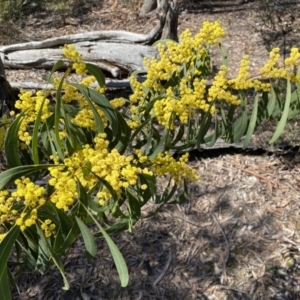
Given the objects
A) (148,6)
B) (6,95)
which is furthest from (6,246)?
(148,6)

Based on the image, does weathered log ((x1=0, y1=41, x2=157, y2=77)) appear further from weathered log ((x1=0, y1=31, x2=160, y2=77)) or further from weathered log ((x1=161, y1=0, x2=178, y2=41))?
weathered log ((x1=161, y1=0, x2=178, y2=41))

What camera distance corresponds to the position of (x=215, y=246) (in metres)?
2.29

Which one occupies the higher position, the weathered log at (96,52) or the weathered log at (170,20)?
the weathered log at (170,20)

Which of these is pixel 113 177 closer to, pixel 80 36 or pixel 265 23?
pixel 80 36

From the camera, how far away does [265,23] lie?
4.07 m

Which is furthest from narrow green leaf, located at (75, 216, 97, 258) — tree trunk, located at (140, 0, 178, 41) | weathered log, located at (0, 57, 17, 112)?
tree trunk, located at (140, 0, 178, 41)

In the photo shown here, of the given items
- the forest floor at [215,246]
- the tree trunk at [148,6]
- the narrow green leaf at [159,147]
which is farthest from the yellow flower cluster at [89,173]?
the tree trunk at [148,6]

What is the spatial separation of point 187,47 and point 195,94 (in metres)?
0.19

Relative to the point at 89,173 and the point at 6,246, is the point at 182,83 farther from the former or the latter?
the point at 6,246

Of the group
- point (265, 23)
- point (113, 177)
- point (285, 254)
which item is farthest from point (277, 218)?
point (265, 23)

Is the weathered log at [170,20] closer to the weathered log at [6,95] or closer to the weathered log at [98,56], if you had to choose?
the weathered log at [98,56]

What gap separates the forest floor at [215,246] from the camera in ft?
6.98

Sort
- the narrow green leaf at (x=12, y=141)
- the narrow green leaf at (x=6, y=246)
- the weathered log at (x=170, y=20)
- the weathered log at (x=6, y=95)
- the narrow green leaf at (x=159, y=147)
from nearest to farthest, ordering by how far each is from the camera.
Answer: the narrow green leaf at (x=6, y=246), the narrow green leaf at (x=12, y=141), the narrow green leaf at (x=159, y=147), the weathered log at (x=6, y=95), the weathered log at (x=170, y=20)

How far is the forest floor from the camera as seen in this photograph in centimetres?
213
